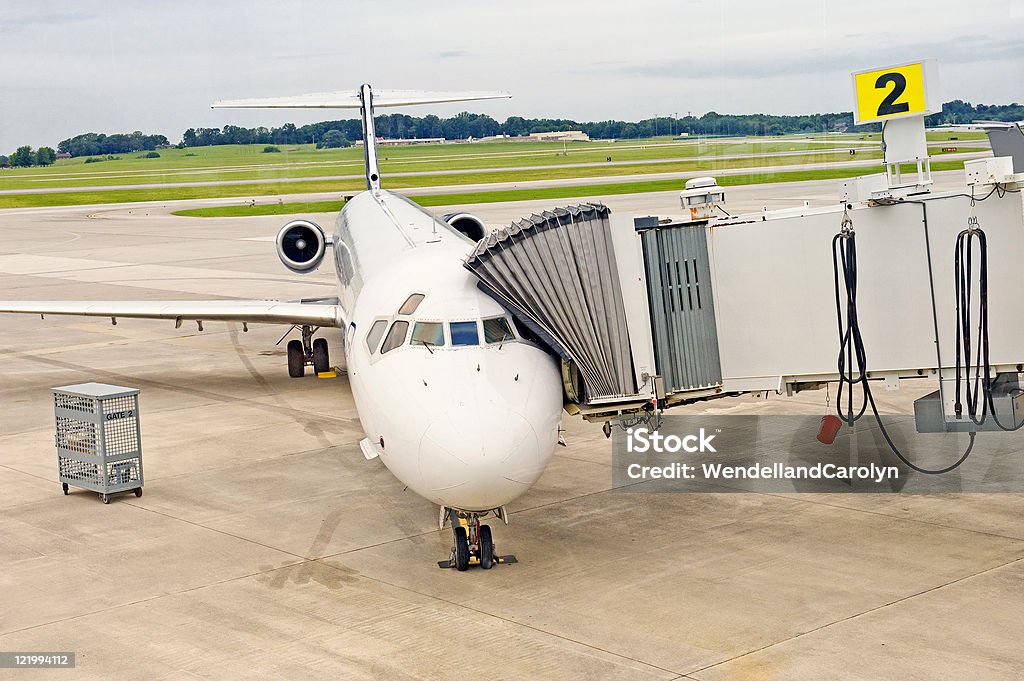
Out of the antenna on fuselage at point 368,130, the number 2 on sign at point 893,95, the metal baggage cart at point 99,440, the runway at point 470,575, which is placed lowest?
the runway at point 470,575

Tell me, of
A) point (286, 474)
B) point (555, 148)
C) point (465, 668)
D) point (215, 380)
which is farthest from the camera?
point (555, 148)

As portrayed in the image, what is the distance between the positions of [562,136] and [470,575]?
14246cm

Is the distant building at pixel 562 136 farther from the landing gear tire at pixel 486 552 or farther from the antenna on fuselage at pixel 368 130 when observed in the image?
the landing gear tire at pixel 486 552

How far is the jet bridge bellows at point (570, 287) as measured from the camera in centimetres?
1282

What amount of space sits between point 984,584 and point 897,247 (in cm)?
379

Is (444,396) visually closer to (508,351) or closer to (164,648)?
(508,351)

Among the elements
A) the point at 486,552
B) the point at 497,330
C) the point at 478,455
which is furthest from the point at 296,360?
the point at 478,455

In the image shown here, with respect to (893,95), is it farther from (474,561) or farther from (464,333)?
(474,561)

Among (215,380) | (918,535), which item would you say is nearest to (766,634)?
(918,535)

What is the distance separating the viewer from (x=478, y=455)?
11.5m

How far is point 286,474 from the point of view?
57.4 feet

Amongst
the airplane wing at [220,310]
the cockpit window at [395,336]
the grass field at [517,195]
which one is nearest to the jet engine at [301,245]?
the airplane wing at [220,310]

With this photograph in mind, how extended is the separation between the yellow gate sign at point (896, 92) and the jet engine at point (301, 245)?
582 inches

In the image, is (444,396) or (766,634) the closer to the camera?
(766,634)
